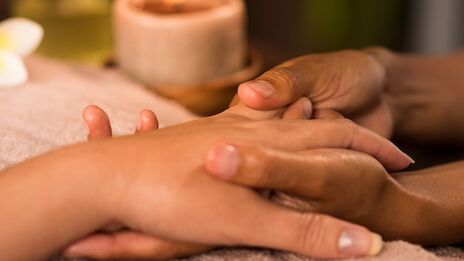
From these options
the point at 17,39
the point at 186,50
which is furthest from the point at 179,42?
the point at 17,39

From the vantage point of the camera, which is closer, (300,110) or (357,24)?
(300,110)

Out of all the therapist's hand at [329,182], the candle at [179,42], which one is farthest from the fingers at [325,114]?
the candle at [179,42]

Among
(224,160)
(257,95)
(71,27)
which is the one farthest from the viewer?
(71,27)

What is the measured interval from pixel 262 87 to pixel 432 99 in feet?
1.44

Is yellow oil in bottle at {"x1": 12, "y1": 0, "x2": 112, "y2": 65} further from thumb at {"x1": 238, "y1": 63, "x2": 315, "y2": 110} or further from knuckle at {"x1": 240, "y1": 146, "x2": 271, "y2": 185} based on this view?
knuckle at {"x1": 240, "y1": 146, "x2": 271, "y2": 185}

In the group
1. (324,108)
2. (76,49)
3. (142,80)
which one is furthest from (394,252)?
(76,49)

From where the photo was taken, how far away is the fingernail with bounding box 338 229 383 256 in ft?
1.75

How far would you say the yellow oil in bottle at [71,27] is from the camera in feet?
4.25

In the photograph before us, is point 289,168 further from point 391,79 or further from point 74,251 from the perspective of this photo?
point 391,79

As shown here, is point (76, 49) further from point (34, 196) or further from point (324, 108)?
point (34, 196)

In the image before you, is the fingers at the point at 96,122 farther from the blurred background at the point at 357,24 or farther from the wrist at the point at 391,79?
the blurred background at the point at 357,24

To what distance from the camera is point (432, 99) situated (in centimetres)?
100

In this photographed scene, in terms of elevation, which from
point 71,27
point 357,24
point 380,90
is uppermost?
point 380,90

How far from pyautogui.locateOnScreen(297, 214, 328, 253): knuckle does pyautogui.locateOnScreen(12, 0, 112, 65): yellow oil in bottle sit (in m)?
0.82
